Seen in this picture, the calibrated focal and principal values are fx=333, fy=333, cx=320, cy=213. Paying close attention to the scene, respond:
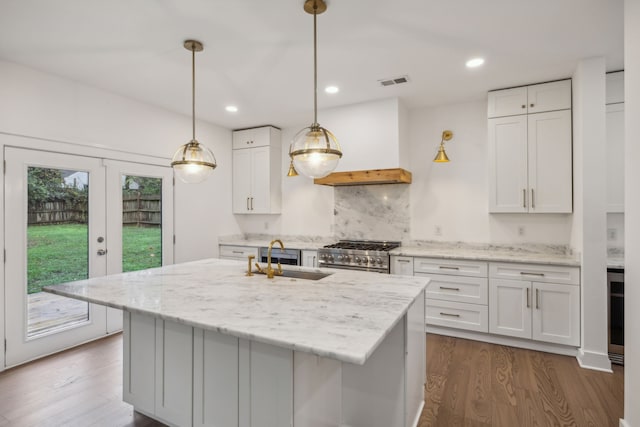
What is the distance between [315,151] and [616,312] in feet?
10.1

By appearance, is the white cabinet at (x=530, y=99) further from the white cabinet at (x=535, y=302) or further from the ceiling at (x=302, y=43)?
the white cabinet at (x=535, y=302)

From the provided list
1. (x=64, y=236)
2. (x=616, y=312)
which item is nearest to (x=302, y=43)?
(x=64, y=236)

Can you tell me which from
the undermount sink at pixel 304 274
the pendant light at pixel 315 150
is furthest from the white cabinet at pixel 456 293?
the pendant light at pixel 315 150

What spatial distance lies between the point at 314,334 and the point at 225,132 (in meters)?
4.49

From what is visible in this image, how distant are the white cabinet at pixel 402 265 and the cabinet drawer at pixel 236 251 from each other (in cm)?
198

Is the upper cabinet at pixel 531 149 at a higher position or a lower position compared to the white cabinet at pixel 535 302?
higher

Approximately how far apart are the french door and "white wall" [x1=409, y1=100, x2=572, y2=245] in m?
3.35

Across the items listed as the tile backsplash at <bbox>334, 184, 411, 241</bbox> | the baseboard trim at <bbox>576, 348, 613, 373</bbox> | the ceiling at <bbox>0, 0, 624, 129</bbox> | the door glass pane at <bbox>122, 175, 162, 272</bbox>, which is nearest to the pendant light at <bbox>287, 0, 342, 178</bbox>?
the ceiling at <bbox>0, 0, 624, 129</bbox>

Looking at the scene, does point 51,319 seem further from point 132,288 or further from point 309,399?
point 309,399

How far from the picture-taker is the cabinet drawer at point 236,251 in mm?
4805

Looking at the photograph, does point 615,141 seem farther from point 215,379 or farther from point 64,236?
point 64,236

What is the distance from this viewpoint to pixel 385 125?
13.1 feet

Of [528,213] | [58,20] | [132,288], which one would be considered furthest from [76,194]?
[528,213]

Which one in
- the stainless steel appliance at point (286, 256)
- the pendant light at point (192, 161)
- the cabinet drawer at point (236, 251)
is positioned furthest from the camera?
the cabinet drawer at point (236, 251)
